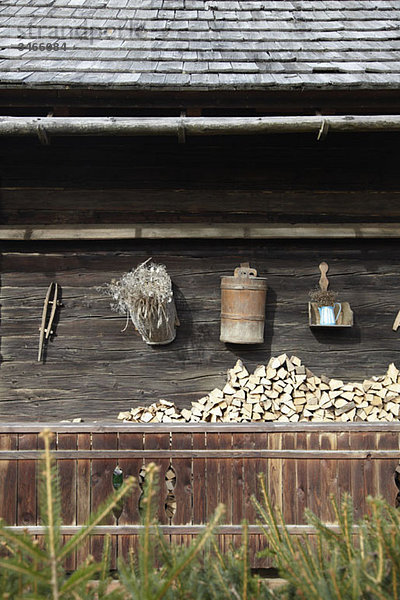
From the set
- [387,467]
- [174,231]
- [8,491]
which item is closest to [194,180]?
[174,231]

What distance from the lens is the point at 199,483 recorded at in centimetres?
368

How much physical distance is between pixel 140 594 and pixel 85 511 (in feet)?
8.55

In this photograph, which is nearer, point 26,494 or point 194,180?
point 26,494

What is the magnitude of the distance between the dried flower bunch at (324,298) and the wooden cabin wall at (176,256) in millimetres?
97

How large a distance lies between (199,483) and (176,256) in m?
1.88

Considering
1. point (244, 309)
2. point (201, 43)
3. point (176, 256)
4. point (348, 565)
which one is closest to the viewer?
point (348, 565)

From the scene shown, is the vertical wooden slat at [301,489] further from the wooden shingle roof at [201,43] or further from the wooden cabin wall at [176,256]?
the wooden shingle roof at [201,43]

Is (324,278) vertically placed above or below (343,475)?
above

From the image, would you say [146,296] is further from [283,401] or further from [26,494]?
[26,494]

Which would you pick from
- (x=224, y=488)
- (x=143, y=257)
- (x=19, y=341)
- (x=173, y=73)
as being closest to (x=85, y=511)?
(x=224, y=488)

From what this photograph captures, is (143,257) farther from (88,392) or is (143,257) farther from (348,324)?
(348,324)

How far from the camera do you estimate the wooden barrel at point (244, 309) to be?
4.21 meters

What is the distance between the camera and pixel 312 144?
4531 mm

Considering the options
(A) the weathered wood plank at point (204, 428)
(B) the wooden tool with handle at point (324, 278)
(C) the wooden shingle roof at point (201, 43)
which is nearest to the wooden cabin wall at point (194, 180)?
(B) the wooden tool with handle at point (324, 278)
